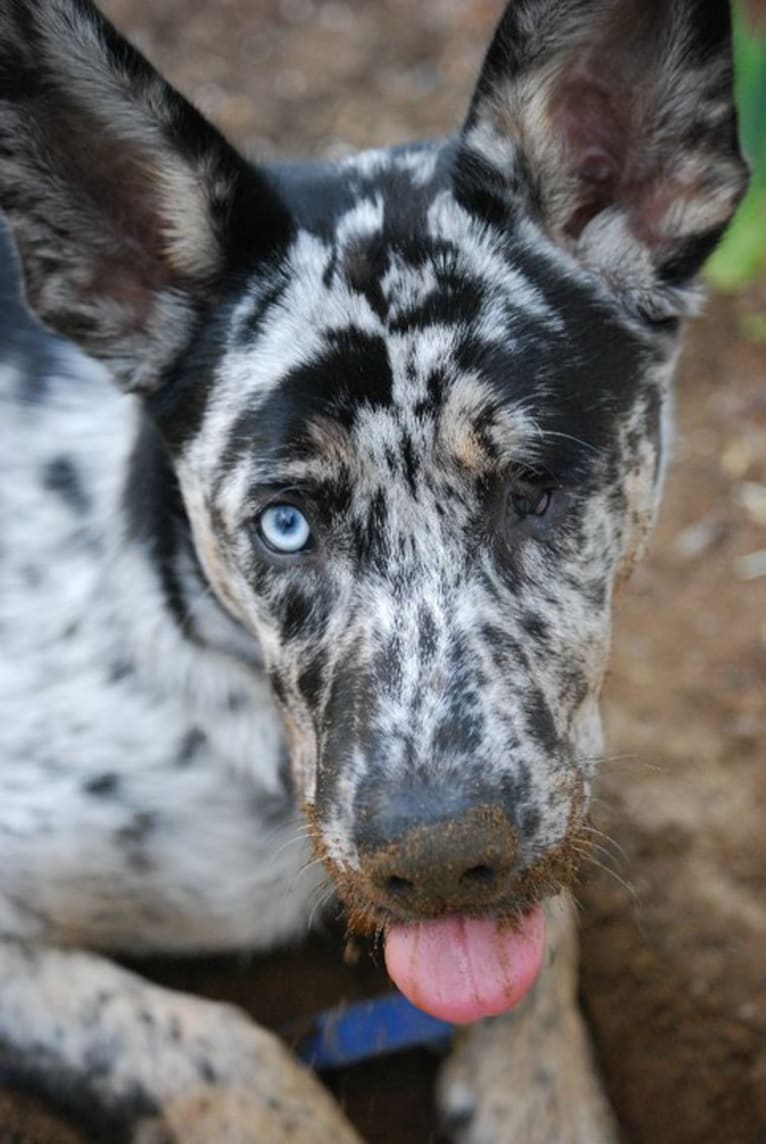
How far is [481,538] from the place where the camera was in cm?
247

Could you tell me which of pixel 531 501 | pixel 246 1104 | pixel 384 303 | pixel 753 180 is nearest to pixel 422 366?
pixel 384 303

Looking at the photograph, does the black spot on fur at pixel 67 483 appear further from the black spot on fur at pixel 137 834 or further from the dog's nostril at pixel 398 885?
the dog's nostril at pixel 398 885

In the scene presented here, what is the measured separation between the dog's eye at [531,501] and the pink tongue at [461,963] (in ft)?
2.13

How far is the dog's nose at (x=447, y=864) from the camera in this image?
2.18 m

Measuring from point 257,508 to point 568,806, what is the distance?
0.73m

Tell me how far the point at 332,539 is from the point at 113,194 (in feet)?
2.65

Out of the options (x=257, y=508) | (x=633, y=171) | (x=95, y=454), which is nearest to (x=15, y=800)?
(x=95, y=454)

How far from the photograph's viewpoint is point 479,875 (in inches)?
87.9

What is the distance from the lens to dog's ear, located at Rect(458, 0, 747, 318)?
2.59 metres

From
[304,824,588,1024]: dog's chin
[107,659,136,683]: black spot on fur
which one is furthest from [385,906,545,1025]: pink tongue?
[107,659,136,683]: black spot on fur

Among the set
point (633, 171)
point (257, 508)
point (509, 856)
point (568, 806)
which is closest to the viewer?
point (509, 856)

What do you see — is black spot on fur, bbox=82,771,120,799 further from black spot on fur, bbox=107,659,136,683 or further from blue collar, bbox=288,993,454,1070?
Answer: blue collar, bbox=288,993,454,1070

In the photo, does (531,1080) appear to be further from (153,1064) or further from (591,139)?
(591,139)

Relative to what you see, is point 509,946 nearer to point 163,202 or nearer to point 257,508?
point 257,508
